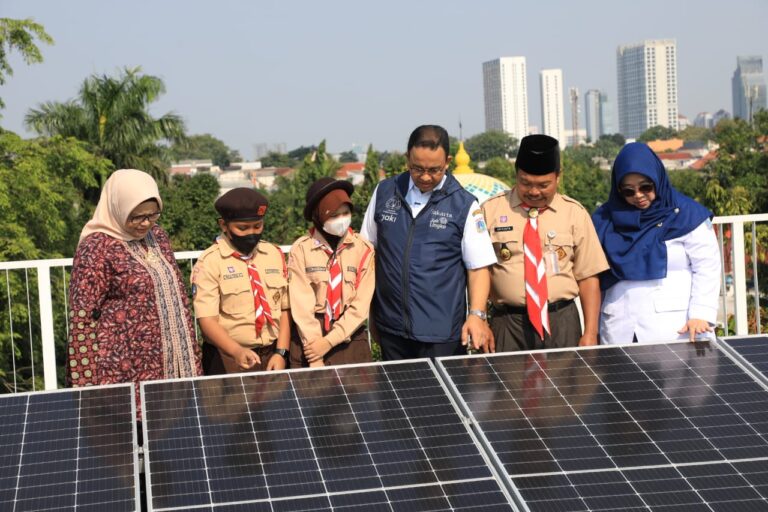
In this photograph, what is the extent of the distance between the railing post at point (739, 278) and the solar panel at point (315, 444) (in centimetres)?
344

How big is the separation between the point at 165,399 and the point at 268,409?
361 mm

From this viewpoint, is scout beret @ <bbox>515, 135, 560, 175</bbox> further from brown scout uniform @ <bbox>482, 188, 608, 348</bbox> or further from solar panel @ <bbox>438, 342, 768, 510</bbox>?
solar panel @ <bbox>438, 342, 768, 510</bbox>

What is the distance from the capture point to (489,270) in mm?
4844

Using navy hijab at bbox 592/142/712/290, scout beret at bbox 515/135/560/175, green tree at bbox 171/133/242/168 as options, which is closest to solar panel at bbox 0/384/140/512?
scout beret at bbox 515/135/560/175


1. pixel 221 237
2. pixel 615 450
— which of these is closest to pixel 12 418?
pixel 221 237

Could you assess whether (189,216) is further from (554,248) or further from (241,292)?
(554,248)

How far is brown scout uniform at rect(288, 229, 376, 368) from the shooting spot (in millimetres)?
4684

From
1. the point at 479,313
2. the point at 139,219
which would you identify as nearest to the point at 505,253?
the point at 479,313

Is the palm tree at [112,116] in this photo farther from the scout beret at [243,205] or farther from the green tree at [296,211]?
the scout beret at [243,205]

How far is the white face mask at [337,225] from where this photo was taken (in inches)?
184

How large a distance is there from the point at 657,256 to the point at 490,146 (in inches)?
6799

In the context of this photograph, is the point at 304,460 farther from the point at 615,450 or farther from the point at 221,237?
the point at 221,237

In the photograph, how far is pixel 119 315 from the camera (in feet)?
14.5

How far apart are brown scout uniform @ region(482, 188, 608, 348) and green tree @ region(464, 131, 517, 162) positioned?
167m
